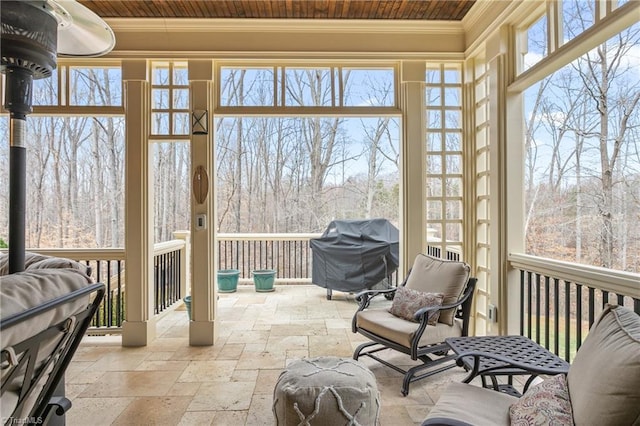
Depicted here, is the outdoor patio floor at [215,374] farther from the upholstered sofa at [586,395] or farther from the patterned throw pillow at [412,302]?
the upholstered sofa at [586,395]

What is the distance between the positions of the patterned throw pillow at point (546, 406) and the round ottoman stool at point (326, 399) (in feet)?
2.16

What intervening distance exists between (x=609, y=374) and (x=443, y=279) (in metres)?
1.85

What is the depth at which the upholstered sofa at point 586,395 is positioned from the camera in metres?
1.06

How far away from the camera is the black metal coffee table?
1720 mm

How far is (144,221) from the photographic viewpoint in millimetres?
3566

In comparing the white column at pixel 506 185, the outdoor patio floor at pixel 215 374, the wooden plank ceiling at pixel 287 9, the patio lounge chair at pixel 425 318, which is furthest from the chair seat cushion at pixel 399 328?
the wooden plank ceiling at pixel 287 9

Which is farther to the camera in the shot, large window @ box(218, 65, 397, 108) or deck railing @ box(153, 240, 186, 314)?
deck railing @ box(153, 240, 186, 314)

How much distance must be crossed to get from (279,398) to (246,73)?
3.57m

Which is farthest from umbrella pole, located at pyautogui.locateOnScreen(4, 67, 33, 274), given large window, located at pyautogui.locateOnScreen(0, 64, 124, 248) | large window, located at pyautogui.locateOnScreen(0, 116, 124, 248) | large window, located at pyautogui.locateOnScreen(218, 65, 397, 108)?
large window, located at pyautogui.locateOnScreen(0, 116, 124, 248)

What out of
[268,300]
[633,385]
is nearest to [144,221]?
[268,300]

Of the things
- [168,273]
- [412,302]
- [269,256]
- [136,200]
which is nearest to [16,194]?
[136,200]

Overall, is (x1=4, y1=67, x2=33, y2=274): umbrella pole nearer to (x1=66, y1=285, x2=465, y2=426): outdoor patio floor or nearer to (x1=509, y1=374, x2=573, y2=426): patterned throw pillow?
(x1=66, y1=285, x2=465, y2=426): outdoor patio floor

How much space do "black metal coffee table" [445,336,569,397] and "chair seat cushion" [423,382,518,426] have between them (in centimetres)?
16

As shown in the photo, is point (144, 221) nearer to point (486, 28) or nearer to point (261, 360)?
point (261, 360)
